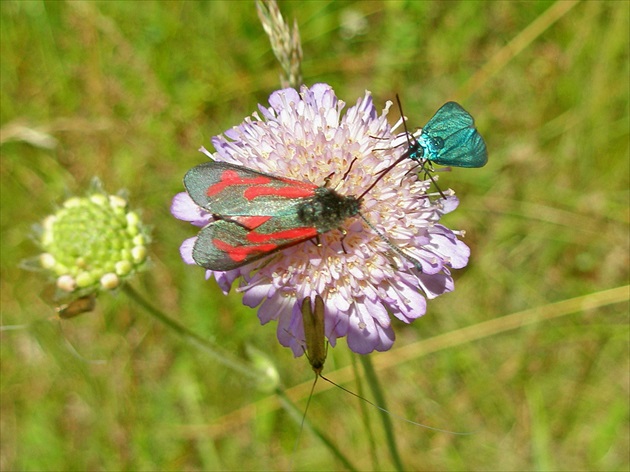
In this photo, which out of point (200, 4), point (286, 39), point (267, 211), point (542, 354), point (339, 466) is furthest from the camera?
point (200, 4)

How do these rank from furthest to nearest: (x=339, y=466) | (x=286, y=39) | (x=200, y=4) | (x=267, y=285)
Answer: (x=200, y=4) → (x=339, y=466) → (x=286, y=39) → (x=267, y=285)

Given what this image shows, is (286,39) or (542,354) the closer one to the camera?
(286,39)

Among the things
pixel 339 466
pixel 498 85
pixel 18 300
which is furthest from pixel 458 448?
pixel 18 300

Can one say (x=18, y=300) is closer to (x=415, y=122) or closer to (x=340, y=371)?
(x=340, y=371)

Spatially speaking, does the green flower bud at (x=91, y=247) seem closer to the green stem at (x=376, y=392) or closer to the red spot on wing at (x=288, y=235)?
the red spot on wing at (x=288, y=235)

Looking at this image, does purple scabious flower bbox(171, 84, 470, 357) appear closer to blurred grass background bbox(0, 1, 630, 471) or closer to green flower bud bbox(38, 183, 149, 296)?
green flower bud bbox(38, 183, 149, 296)

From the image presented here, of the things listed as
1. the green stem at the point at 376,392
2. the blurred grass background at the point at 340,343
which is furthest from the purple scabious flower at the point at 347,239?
Result: the blurred grass background at the point at 340,343

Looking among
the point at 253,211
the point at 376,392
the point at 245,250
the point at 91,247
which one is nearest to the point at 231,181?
the point at 253,211

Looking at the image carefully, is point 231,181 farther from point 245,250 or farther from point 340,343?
point 340,343
